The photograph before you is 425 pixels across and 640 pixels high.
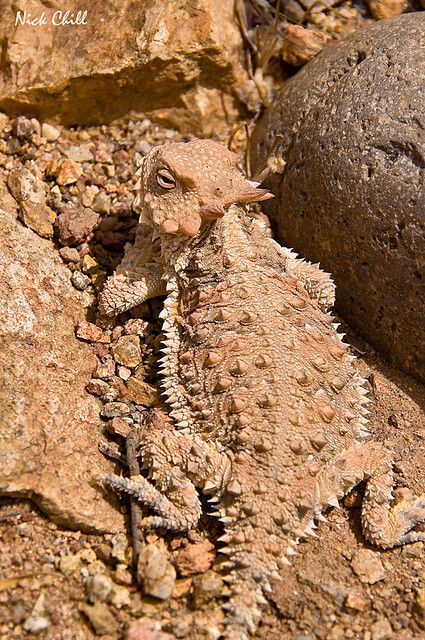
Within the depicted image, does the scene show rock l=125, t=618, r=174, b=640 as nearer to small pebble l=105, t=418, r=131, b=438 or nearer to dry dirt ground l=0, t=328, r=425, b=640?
dry dirt ground l=0, t=328, r=425, b=640

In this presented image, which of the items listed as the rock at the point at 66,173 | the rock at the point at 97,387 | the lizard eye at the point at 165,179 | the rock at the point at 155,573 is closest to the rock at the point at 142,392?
the rock at the point at 97,387

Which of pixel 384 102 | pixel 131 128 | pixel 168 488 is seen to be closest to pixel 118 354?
pixel 168 488

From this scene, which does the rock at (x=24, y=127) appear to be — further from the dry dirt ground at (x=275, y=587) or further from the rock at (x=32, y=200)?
the dry dirt ground at (x=275, y=587)

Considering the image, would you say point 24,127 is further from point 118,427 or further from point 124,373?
point 118,427

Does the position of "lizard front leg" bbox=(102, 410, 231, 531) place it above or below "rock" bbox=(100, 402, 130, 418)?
above

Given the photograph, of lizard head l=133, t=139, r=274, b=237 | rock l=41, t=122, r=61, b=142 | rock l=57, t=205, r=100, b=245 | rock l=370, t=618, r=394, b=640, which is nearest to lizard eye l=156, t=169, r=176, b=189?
lizard head l=133, t=139, r=274, b=237

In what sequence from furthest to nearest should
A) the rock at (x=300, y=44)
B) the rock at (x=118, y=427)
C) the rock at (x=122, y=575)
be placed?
the rock at (x=300, y=44)
the rock at (x=118, y=427)
the rock at (x=122, y=575)

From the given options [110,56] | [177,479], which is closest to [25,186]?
[110,56]
